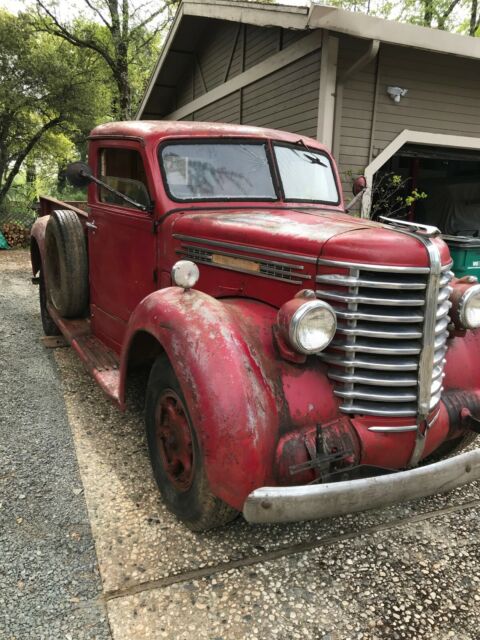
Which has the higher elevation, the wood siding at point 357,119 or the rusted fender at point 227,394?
the wood siding at point 357,119

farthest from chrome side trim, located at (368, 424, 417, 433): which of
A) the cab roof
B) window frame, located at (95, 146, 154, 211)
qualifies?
the cab roof

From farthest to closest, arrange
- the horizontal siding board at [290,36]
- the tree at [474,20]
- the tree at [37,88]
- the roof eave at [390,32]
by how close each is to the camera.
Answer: the tree at [474,20]
the tree at [37,88]
the horizontal siding board at [290,36]
the roof eave at [390,32]

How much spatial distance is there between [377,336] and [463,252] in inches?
241

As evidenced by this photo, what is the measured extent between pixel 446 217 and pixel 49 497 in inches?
425

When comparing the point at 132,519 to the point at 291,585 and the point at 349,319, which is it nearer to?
the point at 291,585

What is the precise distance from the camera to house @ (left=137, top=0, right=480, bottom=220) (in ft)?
19.8

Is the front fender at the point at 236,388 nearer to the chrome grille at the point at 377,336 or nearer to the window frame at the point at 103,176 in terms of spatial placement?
the chrome grille at the point at 377,336

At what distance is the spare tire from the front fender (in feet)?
7.27

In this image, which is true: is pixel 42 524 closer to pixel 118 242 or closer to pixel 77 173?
pixel 118 242

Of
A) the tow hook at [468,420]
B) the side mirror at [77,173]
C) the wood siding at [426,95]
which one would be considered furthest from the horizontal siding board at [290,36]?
the tow hook at [468,420]

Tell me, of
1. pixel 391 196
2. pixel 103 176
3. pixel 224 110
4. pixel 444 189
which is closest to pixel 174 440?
pixel 103 176

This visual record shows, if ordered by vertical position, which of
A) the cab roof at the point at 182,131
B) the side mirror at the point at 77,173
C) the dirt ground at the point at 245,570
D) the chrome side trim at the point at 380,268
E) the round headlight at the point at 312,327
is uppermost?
the cab roof at the point at 182,131

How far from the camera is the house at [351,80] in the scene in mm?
6043

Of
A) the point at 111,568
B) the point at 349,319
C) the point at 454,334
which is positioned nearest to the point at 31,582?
the point at 111,568
